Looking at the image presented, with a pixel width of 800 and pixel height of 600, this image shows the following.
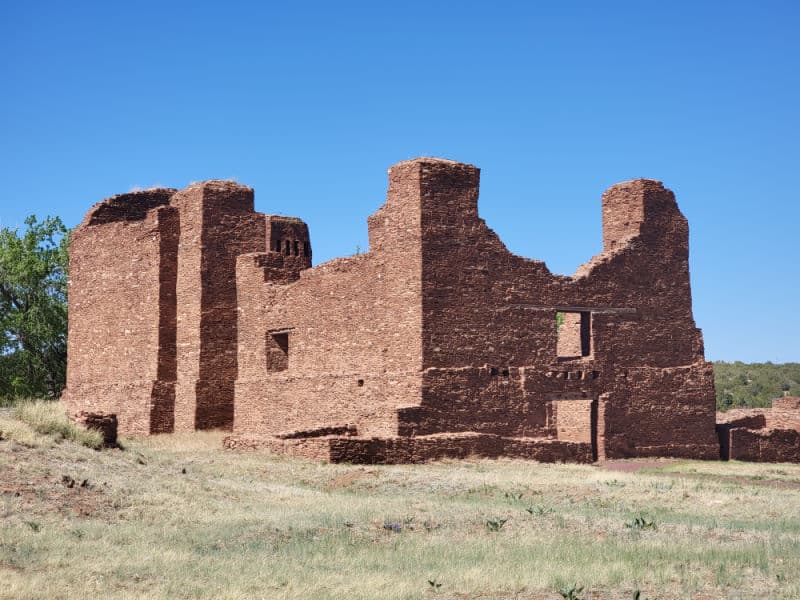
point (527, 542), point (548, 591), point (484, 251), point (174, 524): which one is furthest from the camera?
point (484, 251)

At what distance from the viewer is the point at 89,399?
33844 mm

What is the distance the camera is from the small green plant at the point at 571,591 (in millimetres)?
11109

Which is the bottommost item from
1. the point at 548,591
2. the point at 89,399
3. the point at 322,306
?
the point at 548,591

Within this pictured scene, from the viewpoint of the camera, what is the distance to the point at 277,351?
3038cm

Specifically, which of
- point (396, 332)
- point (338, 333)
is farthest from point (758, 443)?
point (338, 333)

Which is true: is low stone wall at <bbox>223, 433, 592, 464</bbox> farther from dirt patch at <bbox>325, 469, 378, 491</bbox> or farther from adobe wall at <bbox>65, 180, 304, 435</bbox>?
adobe wall at <bbox>65, 180, 304, 435</bbox>

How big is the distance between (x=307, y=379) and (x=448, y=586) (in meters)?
17.2

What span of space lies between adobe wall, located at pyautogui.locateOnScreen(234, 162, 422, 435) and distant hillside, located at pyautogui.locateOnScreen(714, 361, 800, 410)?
1207 inches

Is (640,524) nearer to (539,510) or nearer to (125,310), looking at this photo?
(539,510)

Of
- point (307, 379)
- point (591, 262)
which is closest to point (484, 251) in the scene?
point (591, 262)

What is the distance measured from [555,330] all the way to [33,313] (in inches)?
852

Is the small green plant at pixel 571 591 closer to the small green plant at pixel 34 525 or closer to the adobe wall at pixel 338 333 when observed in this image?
the small green plant at pixel 34 525

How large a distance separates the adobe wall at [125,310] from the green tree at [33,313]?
768 cm

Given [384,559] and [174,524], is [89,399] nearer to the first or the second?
[174,524]
